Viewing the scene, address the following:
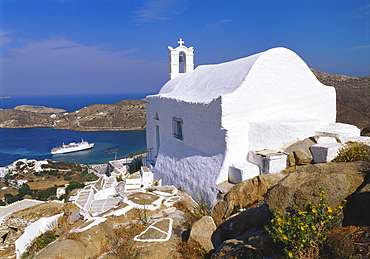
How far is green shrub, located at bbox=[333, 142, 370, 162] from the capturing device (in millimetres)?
6246

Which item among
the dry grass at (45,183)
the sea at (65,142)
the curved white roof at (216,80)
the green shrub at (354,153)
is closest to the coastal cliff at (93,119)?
the sea at (65,142)

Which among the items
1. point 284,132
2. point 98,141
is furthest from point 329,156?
point 98,141

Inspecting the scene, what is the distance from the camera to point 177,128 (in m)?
10.5

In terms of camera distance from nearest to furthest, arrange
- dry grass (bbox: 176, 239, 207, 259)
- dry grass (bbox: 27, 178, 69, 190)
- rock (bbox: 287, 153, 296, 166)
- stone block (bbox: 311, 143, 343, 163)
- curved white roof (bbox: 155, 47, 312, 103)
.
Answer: dry grass (bbox: 176, 239, 207, 259)
stone block (bbox: 311, 143, 343, 163)
rock (bbox: 287, 153, 296, 166)
curved white roof (bbox: 155, 47, 312, 103)
dry grass (bbox: 27, 178, 69, 190)

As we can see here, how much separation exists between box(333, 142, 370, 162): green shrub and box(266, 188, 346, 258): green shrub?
3.31 m

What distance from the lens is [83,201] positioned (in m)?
9.62

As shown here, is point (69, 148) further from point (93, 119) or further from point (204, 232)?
point (204, 232)

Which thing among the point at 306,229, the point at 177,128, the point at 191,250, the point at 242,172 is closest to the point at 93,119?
the point at 177,128

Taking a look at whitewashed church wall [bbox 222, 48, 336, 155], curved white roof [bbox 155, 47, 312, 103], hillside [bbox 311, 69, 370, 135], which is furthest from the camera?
hillside [bbox 311, 69, 370, 135]

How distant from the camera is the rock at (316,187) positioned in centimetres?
378

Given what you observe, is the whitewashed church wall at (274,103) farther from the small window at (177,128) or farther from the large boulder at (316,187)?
the large boulder at (316,187)

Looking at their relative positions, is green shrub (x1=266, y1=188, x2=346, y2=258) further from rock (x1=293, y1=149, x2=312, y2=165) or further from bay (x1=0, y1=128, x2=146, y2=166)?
bay (x1=0, y1=128, x2=146, y2=166)

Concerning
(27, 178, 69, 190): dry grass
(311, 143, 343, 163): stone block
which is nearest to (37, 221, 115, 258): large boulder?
(311, 143, 343, 163): stone block

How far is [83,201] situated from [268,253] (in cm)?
767
